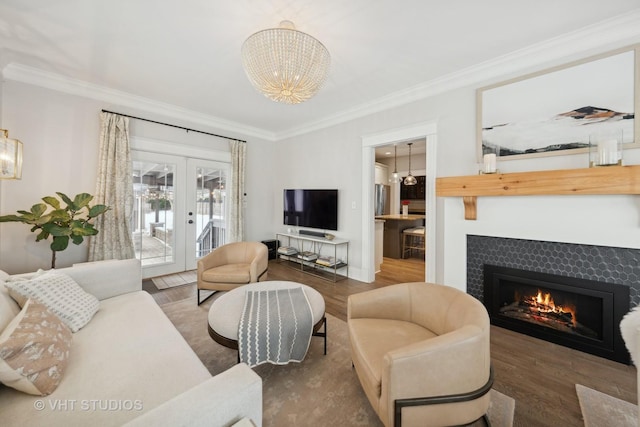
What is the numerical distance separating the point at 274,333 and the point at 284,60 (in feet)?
6.28

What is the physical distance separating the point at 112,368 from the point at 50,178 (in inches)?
126

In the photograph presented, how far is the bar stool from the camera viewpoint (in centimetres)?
530

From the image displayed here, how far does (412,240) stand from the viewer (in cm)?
561

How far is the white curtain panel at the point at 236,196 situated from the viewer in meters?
4.61

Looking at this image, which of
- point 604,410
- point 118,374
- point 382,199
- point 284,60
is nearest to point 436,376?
point 604,410

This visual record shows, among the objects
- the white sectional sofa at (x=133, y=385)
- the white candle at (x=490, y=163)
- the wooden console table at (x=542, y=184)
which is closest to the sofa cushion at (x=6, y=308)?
the white sectional sofa at (x=133, y=385)

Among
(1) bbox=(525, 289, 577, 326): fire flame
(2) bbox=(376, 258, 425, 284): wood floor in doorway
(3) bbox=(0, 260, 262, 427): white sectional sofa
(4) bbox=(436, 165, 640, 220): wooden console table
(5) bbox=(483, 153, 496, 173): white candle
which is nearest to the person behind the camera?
(3) bbox=(0, 260, 262, 427): white sectional sofa

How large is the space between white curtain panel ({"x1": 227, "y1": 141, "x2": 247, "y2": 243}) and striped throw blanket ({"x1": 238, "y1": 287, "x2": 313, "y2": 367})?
9.60ft

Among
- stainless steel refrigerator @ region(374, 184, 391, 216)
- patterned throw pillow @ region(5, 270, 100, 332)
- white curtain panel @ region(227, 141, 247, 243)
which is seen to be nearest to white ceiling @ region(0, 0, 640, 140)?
white curtain panel @ region(227, 141, 247, 243)

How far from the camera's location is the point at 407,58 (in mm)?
2555

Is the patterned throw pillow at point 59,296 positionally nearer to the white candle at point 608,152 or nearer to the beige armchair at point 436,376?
the beige armchair at point 436,376

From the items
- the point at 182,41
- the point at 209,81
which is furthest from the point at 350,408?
the point at 209,81

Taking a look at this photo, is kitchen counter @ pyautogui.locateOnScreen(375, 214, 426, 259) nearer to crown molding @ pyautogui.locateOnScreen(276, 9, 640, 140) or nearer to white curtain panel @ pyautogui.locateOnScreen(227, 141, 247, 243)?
crown molding @ pyautogui.locateOnScreen(276, 9, 640, 140)

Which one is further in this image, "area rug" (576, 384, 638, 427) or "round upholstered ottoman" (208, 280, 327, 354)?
"round upholstered ottoman" (208, 280, 327, 354)
